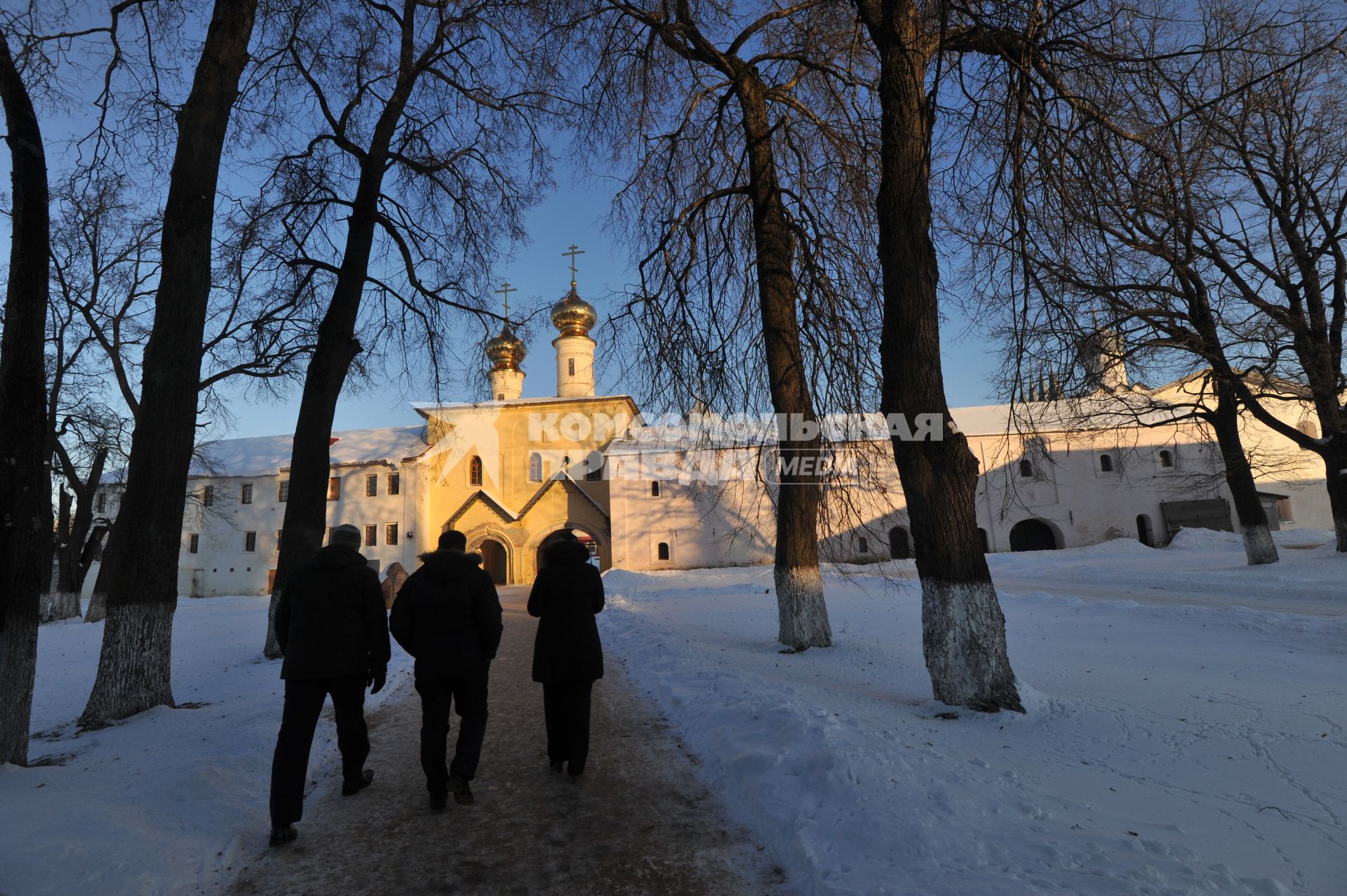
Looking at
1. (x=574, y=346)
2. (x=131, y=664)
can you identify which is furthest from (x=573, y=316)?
(x=131, y=664)

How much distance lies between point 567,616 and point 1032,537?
127ft

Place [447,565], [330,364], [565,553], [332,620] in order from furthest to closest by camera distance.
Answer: [330,364]
[565,553]
[447,565]
[332,620]

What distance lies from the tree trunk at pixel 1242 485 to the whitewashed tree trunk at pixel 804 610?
45.4 feet

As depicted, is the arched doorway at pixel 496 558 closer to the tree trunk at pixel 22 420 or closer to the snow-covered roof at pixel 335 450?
the snow-covered roof at pixel 335 450

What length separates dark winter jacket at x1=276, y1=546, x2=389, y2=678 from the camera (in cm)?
412

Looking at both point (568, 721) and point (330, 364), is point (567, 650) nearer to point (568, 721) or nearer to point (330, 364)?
point (568, 721)

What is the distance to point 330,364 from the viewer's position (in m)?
9.91

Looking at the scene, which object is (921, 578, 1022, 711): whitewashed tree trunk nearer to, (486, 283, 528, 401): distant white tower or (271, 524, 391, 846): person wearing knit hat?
(271, 524, 391, 846): person wearing knit hat

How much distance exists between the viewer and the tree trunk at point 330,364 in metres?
9.56

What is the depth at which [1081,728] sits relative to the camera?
5.14 metres

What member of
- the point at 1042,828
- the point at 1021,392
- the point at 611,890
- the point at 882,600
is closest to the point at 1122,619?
the point at 882,600

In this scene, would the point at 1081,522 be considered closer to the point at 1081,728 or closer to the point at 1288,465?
the point at 1288,465

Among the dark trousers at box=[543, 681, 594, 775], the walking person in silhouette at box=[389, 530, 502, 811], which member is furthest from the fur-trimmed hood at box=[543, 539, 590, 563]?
the dark trousers at box=[543, 681, 594, 775]

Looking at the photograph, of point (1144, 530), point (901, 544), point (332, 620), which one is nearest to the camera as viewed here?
point (332, 620)
